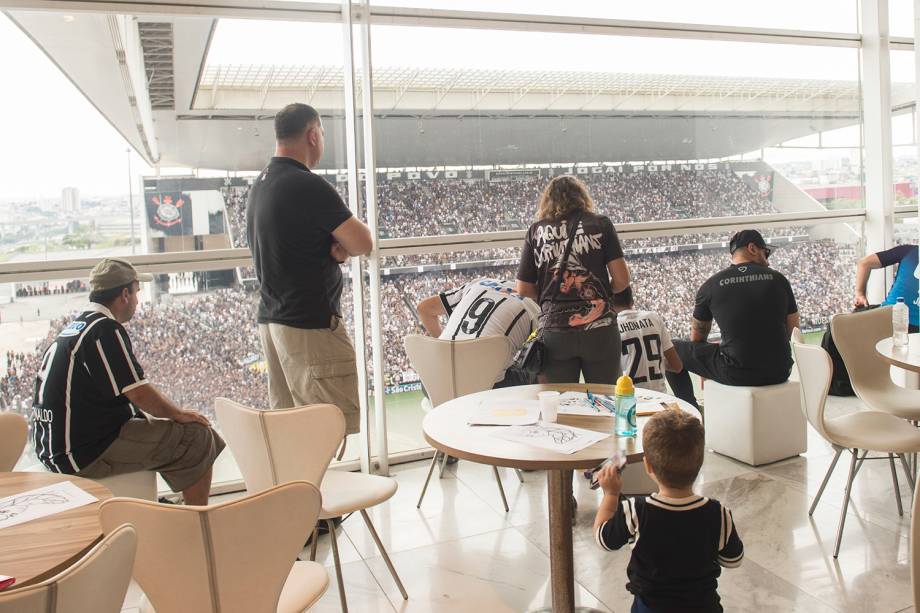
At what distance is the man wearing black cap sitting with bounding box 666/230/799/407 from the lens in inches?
165

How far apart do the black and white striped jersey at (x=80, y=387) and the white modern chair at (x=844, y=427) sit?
2765 millimetres

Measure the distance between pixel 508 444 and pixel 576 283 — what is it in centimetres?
127

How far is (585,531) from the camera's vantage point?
3.46 metres

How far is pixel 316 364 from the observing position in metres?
3.32

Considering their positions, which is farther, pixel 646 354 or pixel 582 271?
pixel 646 354

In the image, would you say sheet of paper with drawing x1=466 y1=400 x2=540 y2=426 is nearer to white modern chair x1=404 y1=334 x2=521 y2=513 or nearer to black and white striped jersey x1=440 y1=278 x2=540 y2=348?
white modern chair x1=404 y1=334 x2=521 y2=513

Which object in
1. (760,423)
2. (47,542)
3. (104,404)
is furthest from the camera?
(760,423)

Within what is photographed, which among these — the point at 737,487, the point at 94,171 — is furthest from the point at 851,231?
the point at 94,171

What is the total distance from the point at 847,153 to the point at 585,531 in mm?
4138

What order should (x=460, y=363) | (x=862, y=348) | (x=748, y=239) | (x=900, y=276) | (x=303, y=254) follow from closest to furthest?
(x=303, y=254) → (x=460, y=363) → (x=862, y=348) → (x=748, y=239) → (x=900, y=276)

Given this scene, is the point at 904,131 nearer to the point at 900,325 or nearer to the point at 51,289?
the point at 900,325

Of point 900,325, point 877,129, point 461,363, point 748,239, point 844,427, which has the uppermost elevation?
point 877,129

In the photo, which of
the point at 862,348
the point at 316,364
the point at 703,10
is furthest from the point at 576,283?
the point at 703,10

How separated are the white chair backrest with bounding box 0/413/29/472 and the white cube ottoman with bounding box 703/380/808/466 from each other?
344 cm
